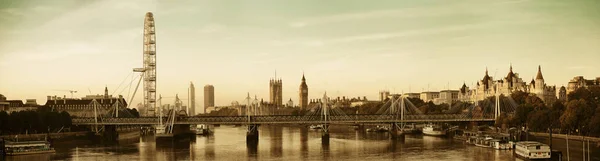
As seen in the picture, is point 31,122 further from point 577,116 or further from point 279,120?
point 577,116

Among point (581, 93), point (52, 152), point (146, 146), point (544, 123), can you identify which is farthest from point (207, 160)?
point (581, 93)

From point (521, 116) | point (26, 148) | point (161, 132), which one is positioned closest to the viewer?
point (26, 148)

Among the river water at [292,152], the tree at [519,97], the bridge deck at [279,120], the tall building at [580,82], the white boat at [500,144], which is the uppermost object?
the tall building at [580,82]

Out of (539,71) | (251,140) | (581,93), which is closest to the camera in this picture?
(251,140)

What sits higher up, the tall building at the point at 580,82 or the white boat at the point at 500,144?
the tall building at the point at 580,82

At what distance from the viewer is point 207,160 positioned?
153 ft

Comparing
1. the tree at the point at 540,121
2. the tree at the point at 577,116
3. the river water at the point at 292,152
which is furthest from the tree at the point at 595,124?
the tree at the point at 540,121

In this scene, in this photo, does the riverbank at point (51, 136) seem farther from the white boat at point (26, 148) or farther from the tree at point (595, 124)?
the tree at point (595, 124)

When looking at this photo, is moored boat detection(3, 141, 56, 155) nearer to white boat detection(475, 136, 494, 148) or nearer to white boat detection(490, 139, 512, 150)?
white boat detection(475, 136, 494, 148)

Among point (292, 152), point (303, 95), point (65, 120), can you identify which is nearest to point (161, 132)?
point (65, 120)

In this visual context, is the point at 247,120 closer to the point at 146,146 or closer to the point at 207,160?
the point at 146,146

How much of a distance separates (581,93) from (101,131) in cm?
4958

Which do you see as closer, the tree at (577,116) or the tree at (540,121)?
the tree at (577,116)

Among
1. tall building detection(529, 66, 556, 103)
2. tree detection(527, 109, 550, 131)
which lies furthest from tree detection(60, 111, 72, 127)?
tall building detection(529, 66, 556, 103)
